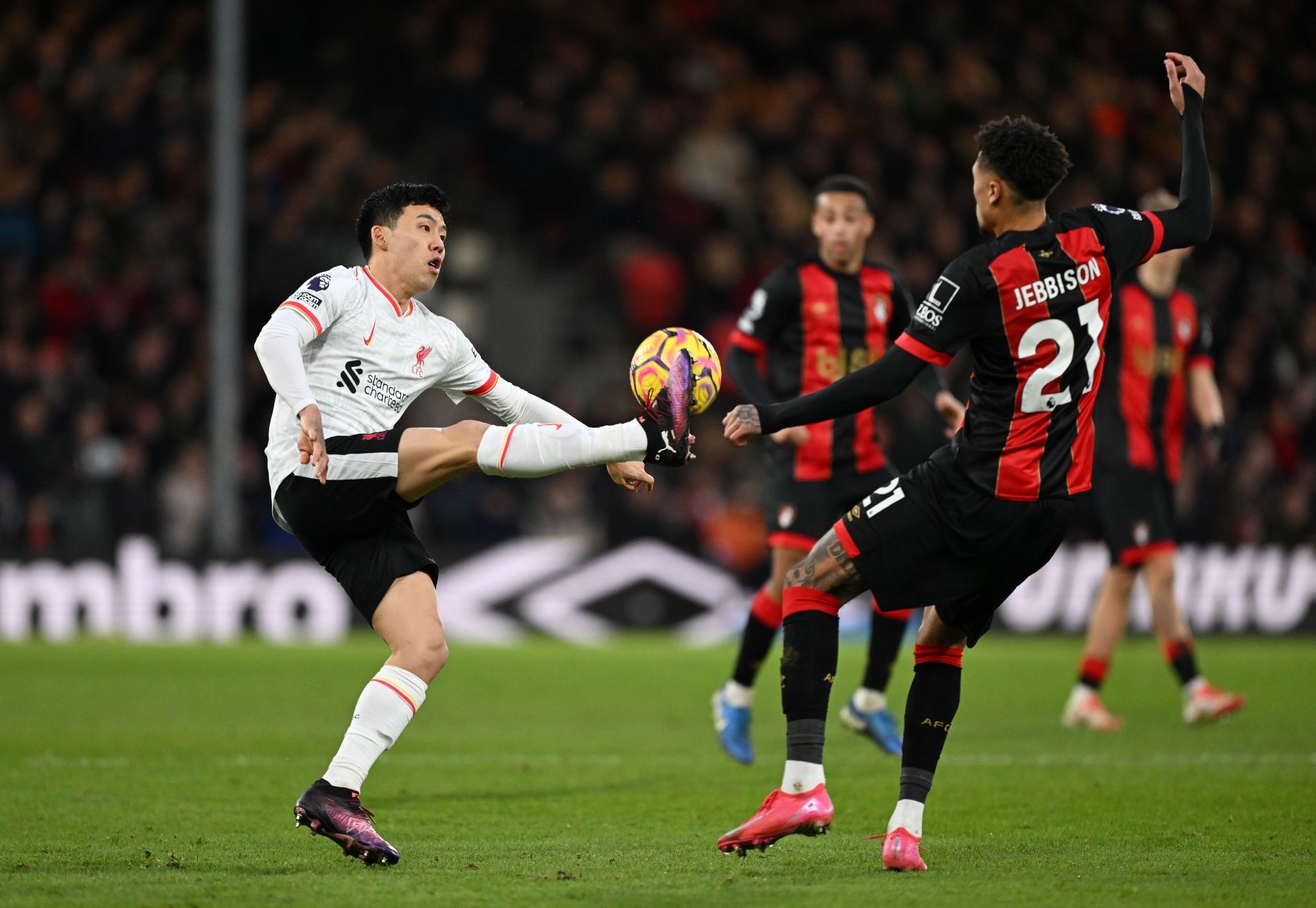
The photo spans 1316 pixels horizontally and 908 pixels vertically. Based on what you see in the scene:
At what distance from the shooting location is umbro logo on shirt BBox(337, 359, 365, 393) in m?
5.40

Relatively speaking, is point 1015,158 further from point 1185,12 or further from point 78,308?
point 1185,12

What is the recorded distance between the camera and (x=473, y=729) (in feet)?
29.7

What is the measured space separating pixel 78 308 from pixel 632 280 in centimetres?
579

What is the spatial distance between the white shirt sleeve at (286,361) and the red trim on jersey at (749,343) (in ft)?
10.3

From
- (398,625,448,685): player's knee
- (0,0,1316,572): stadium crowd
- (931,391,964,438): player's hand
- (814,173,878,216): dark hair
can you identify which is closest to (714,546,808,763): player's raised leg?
(931,391,964,438): player's hand

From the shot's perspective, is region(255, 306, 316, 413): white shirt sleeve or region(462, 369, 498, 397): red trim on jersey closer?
region(255, 306, 316, 413): white shirt sleeve

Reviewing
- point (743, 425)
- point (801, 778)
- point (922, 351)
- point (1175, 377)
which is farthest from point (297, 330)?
point (1175, 377)

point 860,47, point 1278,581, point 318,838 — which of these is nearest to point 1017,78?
point 860,47

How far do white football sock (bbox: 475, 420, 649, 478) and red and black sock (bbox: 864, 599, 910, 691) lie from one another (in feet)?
10.1

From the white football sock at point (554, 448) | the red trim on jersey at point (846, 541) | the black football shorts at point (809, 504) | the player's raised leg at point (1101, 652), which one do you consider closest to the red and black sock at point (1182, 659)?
the player's raised leg at point (1101, 652)

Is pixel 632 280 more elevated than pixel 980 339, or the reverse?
pixel 632 280

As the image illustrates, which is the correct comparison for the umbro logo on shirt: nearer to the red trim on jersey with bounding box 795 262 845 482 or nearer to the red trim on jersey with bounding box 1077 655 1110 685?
the red trim on jersey with bounding box 795 262 845 482

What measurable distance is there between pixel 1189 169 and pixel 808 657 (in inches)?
79.4

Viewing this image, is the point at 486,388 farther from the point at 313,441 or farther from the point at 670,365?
the point at 313,441
